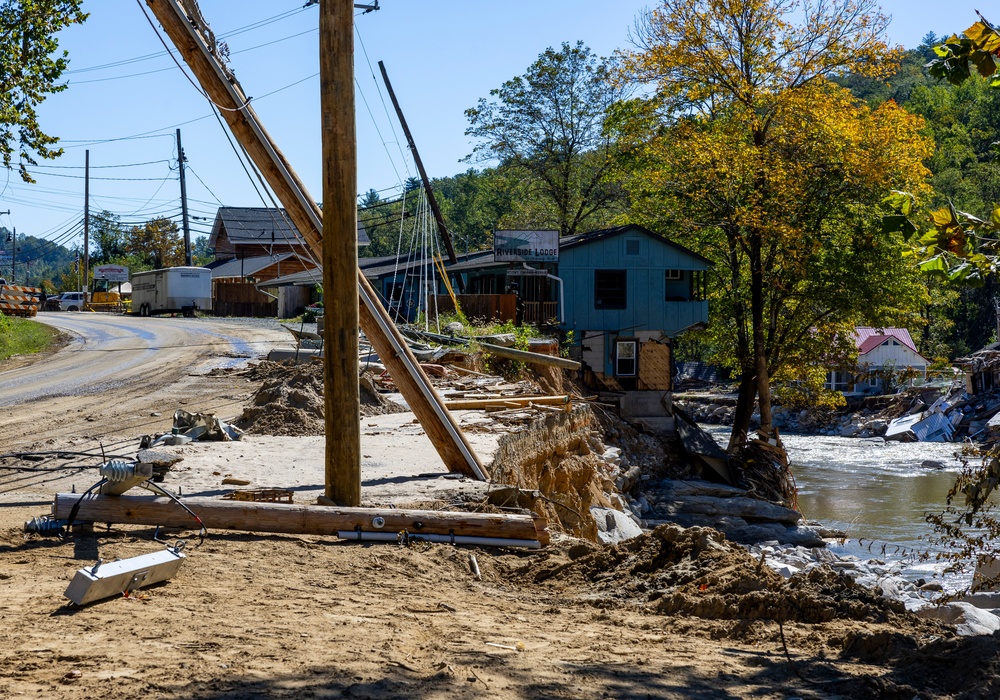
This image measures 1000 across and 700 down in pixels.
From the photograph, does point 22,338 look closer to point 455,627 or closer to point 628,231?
point 628,231

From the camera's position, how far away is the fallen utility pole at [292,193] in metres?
9.54

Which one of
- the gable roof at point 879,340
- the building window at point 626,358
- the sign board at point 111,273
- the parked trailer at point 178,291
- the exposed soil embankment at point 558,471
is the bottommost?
the exposed soil embankment at point 558,471

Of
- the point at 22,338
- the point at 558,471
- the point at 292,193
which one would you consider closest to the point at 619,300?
the point at 558,471

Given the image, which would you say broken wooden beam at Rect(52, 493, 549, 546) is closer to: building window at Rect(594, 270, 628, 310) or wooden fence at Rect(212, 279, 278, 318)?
building window at Rect(594, 270, 628, 310)

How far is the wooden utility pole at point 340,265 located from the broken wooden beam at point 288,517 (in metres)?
0.46

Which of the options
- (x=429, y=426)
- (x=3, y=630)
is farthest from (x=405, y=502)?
(x=3, y=630)

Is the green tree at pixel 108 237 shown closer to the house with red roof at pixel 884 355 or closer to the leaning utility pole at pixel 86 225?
the leaning utility pole at pixel 86 225

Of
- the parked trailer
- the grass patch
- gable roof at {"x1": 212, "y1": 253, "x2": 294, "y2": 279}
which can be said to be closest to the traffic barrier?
the grass patch

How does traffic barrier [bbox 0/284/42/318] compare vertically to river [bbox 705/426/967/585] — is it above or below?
above

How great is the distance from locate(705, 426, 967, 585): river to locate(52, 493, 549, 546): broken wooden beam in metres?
10.8

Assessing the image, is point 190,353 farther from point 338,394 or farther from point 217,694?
point 217,694

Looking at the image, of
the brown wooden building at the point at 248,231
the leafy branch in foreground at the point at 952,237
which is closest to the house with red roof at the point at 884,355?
the brown wooden building at the point at 248,231

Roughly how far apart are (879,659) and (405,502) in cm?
507

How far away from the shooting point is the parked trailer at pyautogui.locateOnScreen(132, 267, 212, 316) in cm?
5134
